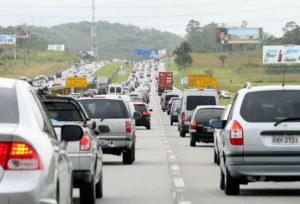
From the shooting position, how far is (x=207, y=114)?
34875 millimetres

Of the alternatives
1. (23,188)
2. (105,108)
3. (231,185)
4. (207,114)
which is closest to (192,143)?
(207,114)

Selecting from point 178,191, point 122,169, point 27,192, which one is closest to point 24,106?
point 27,192

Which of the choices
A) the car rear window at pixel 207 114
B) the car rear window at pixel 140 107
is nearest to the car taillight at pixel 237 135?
the car rear window at pixel 207 114

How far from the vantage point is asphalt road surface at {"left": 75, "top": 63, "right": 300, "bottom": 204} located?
51.5 feet

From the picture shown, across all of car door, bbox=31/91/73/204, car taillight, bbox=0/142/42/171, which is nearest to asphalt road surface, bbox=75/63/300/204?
car door, bbox=31/91/73/204

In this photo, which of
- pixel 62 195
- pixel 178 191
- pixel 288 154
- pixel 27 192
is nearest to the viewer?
pixel 27 192

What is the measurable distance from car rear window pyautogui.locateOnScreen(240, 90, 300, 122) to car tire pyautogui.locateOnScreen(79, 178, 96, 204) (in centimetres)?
263

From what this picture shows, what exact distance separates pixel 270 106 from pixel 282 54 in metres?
136

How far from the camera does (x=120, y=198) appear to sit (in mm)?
16109

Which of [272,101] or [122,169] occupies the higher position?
[272,101]

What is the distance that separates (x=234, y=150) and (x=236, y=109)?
0.67 metres

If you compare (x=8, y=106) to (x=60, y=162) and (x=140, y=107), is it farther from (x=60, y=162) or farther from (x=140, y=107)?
(x=140, y=107)

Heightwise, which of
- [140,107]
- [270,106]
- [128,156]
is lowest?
[140,107]

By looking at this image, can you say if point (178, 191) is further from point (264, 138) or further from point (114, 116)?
point (114, 116)
